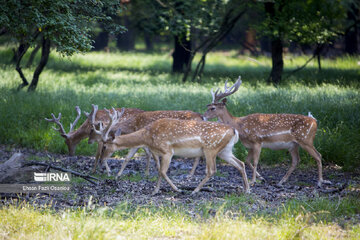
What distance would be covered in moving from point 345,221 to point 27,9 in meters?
5.58

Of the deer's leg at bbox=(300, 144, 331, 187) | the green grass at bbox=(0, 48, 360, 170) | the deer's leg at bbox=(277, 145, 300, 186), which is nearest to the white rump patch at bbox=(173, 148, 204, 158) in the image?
the deer's leg at bbox=(277, 145, 300, 186)

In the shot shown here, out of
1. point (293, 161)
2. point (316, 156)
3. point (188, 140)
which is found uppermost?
point (188, 140)

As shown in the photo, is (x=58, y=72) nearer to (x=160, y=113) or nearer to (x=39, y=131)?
(x=39, y=131)

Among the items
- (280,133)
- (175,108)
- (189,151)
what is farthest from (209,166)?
(175,108)

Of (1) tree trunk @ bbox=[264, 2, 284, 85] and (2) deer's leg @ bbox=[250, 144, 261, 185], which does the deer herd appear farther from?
(1) tree trunk @ bbox=[264, 2, 284, 85]

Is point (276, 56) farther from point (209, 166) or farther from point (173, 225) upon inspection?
point (173, 225)

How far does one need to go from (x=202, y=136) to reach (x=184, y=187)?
0.97 m

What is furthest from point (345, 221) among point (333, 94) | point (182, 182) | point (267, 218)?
point (333, 94)

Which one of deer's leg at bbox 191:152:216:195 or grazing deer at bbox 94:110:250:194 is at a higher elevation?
grazing deer at bbox 94:110:250:194

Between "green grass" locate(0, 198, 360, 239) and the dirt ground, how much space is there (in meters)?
0.47

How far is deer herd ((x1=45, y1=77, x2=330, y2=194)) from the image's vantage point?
7957 mm

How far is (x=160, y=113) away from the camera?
32.1ft

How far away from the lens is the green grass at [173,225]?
5.46 m

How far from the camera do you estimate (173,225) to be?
606 cm
